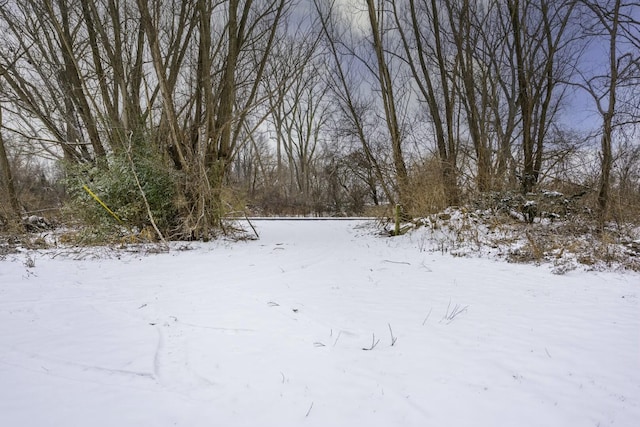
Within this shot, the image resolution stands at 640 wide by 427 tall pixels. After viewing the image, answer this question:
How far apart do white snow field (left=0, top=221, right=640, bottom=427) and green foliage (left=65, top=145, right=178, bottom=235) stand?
9.43ft

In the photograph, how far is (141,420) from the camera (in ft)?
5.10

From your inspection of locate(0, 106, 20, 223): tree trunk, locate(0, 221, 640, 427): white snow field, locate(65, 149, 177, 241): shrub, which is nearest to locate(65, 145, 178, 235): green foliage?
locate(65, 149, 177, 241): shrub

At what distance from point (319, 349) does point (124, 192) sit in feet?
21.7

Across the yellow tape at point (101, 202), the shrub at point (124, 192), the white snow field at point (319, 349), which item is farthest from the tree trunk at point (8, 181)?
the white snow field at point (319, 349)

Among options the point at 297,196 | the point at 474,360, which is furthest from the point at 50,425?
the point at 297,196

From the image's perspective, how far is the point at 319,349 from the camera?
7.61 feet

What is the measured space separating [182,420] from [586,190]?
29.7 feet

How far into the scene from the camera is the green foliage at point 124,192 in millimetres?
7074

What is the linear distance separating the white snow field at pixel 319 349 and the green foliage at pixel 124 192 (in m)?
2.87

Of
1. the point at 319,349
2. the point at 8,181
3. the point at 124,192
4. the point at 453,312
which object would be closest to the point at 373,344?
the point at 319,349

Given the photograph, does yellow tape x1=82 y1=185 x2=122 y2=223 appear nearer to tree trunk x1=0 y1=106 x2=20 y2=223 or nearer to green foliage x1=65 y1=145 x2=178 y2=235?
green foliage x1=65 y1=145 x2=178 y2=235

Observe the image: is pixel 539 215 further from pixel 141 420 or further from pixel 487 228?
pixel 141 420

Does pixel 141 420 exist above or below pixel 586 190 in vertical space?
below

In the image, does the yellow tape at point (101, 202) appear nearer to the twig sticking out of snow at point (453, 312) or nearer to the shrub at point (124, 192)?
the shrub at point (124, 192)
